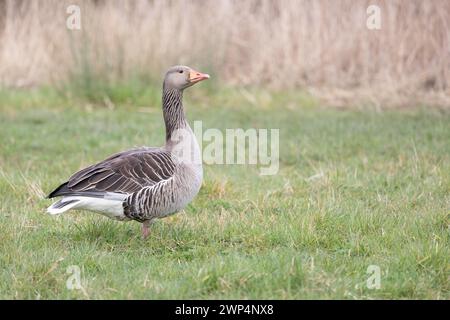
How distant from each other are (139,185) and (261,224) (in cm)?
110

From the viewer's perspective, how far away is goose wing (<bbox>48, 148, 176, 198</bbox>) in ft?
19.1

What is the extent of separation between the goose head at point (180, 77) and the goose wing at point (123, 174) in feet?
2.53

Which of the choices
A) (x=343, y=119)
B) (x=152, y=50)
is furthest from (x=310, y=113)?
(x=152, y=50)

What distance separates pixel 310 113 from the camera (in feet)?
40.6

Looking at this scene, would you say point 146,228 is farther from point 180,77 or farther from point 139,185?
point 180,77

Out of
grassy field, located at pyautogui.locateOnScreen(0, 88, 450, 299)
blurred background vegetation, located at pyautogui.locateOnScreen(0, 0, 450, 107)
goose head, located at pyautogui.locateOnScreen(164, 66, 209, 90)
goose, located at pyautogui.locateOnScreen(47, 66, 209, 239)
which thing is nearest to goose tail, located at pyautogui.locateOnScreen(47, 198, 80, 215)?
goose, located at pyautogui.locateOnScreen(47, 66, 209, 239)

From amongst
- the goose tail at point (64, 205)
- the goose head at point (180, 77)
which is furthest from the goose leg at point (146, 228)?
the goose head at point (180, 77)

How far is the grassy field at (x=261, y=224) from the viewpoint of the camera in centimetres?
501

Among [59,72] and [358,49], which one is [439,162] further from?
[59,72]

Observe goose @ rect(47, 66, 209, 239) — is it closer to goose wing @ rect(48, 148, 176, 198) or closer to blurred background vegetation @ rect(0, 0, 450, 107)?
goose wing @ rect(48, 148, 176, 198)

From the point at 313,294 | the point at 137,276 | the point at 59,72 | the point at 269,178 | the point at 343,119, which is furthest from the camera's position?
the point at 59,72

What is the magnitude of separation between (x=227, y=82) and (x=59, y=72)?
3302 millimetres

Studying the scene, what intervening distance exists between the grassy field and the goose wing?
0.46m

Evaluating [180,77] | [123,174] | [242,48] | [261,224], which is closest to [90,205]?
[123,174]
